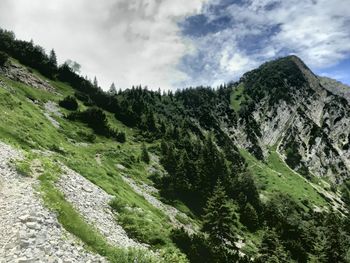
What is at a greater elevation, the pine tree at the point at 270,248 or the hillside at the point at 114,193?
the hillside at the point at 114,193

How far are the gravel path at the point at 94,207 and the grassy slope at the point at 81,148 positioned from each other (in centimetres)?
187

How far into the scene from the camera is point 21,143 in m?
50.0

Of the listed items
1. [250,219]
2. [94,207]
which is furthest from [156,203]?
[94,207]

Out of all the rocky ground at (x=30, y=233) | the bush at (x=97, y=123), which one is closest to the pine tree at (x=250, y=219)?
the bush at (x=97, y=123)

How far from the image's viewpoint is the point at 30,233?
2266 centimetres

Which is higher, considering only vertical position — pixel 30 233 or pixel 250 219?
pixel 30 233

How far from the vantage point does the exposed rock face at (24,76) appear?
133125 millimetres

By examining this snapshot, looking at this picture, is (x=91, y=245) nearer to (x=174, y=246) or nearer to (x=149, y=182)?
(x=174, y=246)

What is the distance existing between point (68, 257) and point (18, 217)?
16.3 ft

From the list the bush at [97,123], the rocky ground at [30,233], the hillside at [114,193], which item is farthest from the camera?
the bush at [97,123]

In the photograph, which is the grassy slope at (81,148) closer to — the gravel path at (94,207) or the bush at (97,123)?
the gravel path at (94,207)

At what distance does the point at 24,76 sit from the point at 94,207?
120m

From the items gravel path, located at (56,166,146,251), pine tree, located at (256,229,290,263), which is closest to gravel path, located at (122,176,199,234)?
pine tree, located at (256,229,290,263)

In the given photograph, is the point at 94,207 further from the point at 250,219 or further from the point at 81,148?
the point at 250,219
